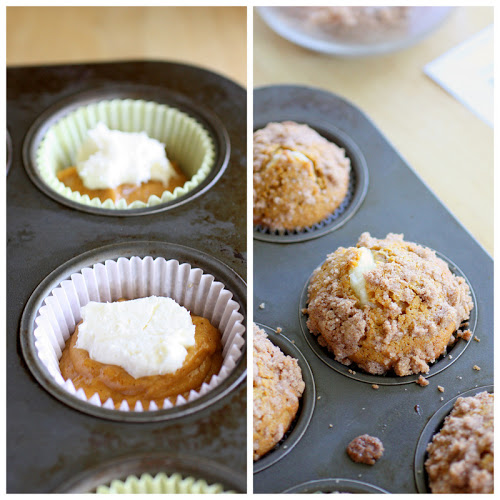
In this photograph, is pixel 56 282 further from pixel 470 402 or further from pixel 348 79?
pixel 348 79

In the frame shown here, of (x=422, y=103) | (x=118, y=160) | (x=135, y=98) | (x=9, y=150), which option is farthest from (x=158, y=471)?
(x=422, y=103)

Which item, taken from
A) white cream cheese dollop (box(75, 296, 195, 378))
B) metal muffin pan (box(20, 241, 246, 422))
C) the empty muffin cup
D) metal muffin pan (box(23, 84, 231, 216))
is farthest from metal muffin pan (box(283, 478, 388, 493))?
metal muffin pan (box(23, 84, 231, 216))

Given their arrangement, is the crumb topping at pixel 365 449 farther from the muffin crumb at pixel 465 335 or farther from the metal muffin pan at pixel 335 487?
the muffin crumb at pixel 465 335

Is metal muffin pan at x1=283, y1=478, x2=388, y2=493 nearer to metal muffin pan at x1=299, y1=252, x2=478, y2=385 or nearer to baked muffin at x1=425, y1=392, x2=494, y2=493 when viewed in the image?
baked muffin at x1=425, y1=392, x2=494, y2=493

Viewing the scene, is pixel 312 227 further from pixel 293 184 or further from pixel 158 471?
pixel 158 471

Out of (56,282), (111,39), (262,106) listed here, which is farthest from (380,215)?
(111,39)

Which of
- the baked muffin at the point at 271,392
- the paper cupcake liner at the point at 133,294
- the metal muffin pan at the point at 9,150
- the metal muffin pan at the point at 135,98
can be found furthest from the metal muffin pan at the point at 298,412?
the metal muffin pan at the point at 9,150

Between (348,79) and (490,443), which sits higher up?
(348,79)
